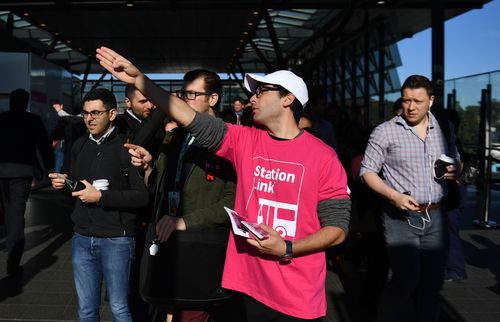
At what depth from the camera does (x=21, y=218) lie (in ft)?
20.4

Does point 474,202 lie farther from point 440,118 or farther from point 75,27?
point 75,27

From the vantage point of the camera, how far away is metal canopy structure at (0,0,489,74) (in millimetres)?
14656

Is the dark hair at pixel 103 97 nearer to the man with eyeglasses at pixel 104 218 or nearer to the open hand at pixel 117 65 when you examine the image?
the man with eyeglasses at pixel 104 218

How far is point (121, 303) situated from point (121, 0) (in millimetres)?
12255

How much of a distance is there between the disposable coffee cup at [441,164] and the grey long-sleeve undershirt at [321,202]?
140 cm

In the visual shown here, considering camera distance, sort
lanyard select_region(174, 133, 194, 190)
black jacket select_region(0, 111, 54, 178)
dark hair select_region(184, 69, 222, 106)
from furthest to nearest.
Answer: black jacket select_region(0, 111, 54, 178), dark hair select_region(184, 69, 222, 106), lanyard select_region(174, 133, 194, 190)

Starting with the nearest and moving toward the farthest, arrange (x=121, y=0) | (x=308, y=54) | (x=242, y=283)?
(x=242, y=283), (x=121, y=0), (x=308, y=54)

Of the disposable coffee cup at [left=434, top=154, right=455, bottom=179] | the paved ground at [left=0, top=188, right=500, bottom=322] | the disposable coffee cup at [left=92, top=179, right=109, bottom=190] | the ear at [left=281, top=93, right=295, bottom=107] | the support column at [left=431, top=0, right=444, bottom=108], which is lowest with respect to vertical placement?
the paved ground at [left=0, top=188, right=500, bottom=322]

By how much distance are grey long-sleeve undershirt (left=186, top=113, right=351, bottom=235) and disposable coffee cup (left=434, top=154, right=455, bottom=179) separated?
1399mm

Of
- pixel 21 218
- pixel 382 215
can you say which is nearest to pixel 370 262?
pixel 382 215

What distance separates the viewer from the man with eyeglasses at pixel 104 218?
10.8ft

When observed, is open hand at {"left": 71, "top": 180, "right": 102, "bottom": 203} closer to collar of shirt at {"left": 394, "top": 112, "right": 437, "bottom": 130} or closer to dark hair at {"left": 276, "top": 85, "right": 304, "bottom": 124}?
dark hair at {"left": 276, "top": 85, "right": 304, "bottom": 124}

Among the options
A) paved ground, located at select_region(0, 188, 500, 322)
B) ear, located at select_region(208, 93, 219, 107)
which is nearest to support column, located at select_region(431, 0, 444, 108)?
paved ground, located at select_region(0, 188, 500, 322)

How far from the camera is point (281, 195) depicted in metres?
2.41
